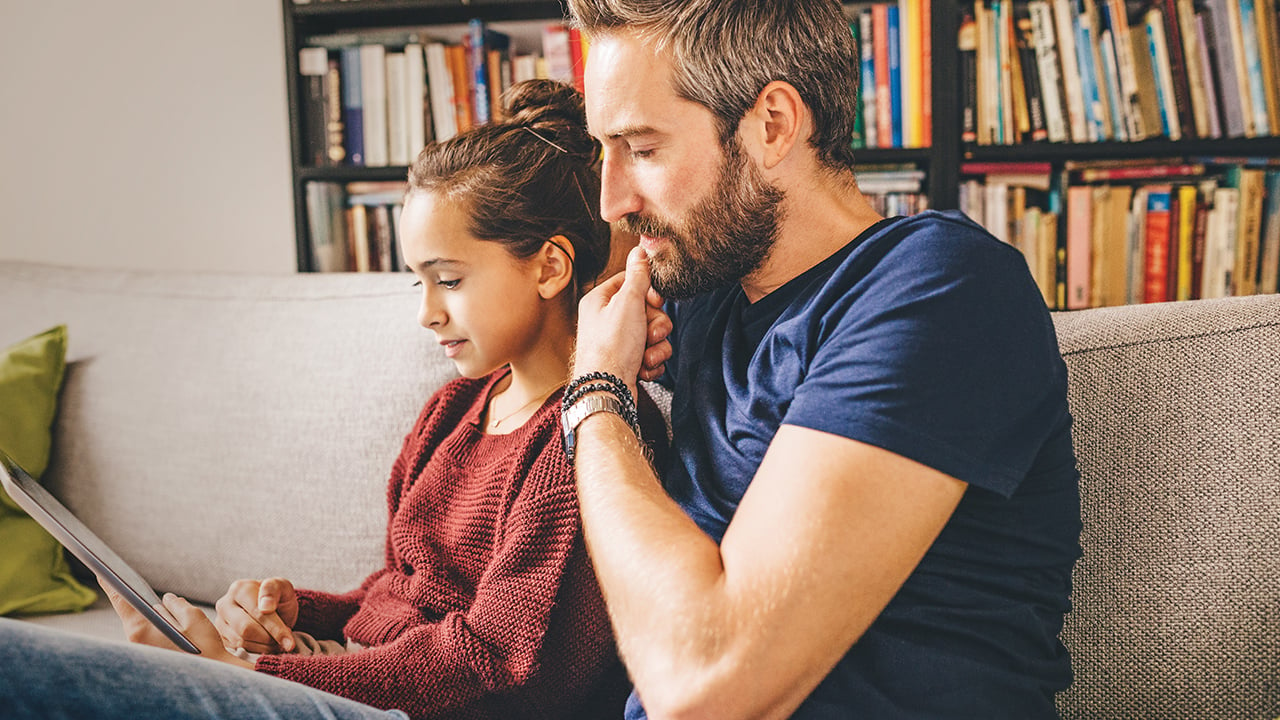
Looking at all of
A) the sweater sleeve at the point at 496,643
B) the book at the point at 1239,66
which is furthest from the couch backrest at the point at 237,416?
the book at the point at 1239,66

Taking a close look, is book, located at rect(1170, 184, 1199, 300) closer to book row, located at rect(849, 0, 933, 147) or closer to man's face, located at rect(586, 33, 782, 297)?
book row, located at rect(849, 0, 933, 147)

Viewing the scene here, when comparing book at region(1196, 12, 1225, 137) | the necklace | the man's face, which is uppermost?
book at region(1196, 12, 1225, 137)

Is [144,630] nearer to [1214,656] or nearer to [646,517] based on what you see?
[646,517]

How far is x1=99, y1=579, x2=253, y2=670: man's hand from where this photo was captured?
104 cm

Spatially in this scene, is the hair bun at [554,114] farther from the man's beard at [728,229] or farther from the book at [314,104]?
the book at [314,104]

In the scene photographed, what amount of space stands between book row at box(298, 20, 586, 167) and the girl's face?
99cm

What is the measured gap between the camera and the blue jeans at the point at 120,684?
2.33 feet

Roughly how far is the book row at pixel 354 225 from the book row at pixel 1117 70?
4.22ft

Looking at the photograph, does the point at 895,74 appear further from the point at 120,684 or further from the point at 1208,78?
the point at 120,684

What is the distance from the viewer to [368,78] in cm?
216

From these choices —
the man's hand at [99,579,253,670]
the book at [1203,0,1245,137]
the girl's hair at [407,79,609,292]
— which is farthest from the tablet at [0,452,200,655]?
the book at [1203,0,1245,137]

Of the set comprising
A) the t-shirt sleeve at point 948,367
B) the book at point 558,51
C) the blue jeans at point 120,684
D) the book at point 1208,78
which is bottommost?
Result: the blue jeans at point 120,684

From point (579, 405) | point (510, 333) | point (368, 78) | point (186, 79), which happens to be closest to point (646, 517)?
point (579, 405)

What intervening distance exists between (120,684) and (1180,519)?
3.31 feet
